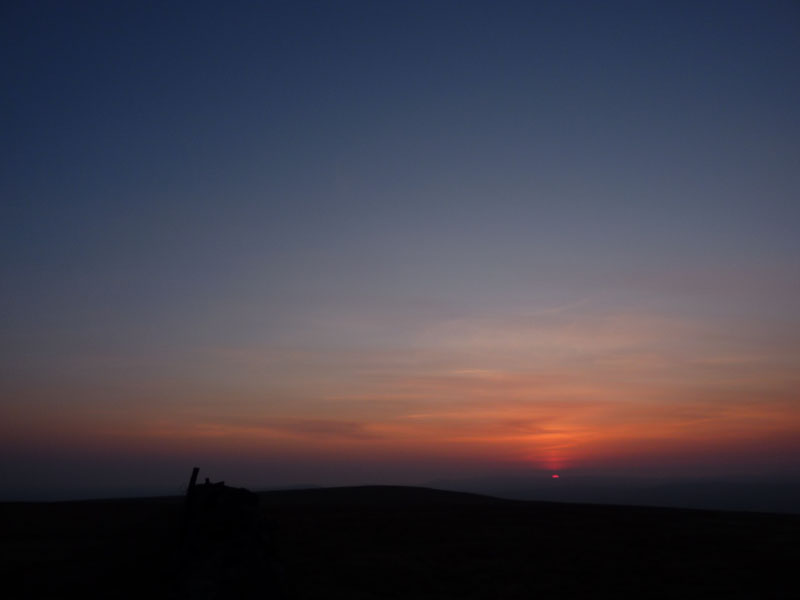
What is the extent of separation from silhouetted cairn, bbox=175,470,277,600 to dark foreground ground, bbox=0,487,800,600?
3 centimetres

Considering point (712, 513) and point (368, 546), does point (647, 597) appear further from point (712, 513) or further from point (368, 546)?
point (712, 513)

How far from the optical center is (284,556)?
16922 mm

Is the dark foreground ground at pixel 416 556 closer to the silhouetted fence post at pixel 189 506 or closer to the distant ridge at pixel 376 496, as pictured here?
the silhouetted fence post at pixel 189 506

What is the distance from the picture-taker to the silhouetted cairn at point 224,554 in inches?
426

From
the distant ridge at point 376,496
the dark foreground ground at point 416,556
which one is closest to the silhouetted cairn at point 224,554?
the dark foreground ground at point 416,556

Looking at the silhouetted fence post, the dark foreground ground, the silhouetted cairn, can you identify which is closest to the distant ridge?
the dark foreground ground

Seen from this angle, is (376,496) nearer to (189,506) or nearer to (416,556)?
(416,556)

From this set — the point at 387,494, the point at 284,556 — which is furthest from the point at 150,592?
the point at 387,494

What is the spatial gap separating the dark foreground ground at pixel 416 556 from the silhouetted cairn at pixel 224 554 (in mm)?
28

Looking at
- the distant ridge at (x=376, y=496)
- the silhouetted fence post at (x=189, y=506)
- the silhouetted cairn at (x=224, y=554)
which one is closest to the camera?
the silhouetted cairn at (x=224, y=554)

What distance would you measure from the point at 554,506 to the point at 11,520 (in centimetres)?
2120

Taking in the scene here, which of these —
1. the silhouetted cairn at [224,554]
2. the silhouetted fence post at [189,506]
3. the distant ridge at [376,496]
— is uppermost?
the distant ridge at [376,496]

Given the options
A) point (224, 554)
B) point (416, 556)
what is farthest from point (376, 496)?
point (224, 554)

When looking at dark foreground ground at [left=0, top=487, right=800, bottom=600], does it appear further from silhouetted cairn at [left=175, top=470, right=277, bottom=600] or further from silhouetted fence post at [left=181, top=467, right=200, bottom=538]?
silhouetted fence post at [left=181, top=467, right=200, bottom=538]
